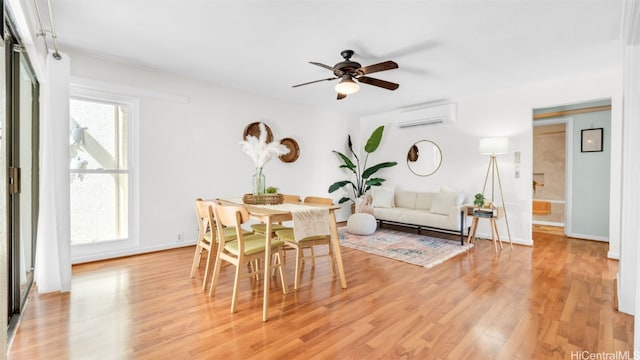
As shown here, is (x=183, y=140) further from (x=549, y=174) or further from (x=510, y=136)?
(x=549, y=174)

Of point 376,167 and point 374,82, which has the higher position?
point 374,82

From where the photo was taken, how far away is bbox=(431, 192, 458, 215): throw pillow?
4688 mm

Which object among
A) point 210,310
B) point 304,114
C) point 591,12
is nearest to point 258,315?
point 210,310

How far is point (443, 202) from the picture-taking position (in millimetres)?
4785

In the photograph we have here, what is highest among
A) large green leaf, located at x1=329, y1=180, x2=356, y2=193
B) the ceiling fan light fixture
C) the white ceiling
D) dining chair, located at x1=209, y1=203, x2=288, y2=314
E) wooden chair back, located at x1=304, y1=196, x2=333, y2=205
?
the white ceiling

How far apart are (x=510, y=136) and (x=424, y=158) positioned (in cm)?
147

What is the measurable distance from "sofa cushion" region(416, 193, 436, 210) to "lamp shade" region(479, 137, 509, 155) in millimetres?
1191

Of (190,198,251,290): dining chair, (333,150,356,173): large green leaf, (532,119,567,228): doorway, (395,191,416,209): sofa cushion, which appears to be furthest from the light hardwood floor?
(532,119,567,228): doorway

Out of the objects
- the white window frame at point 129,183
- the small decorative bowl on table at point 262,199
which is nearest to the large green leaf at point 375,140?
the small decorative bowl on table at point 262,199

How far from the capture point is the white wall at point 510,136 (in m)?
3.68

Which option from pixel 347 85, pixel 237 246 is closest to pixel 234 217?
pixel 237 246

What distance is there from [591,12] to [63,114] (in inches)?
181

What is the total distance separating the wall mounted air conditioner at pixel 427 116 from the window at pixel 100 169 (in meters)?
4.66

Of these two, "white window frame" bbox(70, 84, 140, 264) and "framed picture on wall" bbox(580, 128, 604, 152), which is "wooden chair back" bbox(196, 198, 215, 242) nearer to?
"white window frame" bbox(70, 84, 140, 264)
